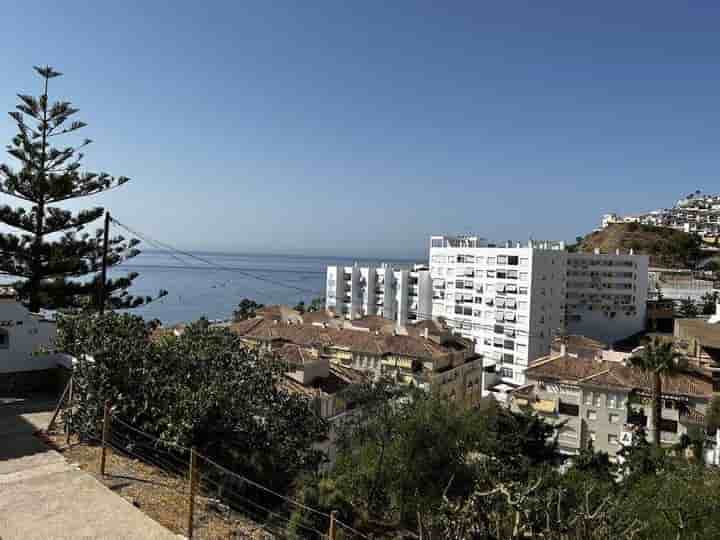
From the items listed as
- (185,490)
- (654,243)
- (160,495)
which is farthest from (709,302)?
(160,495)

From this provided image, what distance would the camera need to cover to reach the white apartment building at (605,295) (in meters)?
59.6

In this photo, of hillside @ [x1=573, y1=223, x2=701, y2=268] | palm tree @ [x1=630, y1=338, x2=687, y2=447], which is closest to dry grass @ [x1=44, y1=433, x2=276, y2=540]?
palm tree @ [x1=630, y1=338, x2=687, y2=447]

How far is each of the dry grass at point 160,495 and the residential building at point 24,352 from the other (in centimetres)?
391

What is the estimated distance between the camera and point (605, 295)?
60.8 m

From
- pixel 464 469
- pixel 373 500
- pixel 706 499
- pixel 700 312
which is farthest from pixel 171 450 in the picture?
pixel 700 312

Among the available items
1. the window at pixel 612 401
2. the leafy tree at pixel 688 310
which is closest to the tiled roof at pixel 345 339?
the window at pixel 612 401

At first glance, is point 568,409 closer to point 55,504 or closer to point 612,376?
point 612,376

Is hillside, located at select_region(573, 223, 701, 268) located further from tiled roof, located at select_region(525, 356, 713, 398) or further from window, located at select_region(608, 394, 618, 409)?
window, located at select_region(608, 394, 618, 409)

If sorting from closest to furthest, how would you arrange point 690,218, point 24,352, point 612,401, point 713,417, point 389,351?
point 24,352, point 713,417, point 612,401, point 389,351, point 690,218

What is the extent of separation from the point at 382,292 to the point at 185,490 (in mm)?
57588

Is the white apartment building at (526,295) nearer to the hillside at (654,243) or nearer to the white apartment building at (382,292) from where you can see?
the white apartment building at (382,292)

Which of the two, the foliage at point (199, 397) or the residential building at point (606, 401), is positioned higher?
the foliage at point (199, 397)

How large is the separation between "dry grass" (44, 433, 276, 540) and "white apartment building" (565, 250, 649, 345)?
56606 mm

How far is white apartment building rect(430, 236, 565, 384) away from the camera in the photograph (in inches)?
2078
